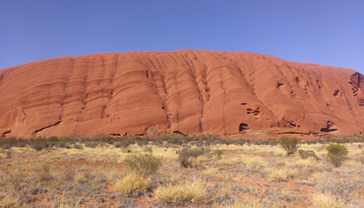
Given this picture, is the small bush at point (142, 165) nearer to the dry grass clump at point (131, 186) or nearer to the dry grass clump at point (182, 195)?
the dry grass clump at point (131, 186)

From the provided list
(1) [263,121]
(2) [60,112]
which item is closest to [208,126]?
(1) [263,121]

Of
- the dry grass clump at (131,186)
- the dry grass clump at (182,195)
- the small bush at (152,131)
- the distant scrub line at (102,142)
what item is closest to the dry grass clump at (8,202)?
the dry grass clump at (131,186)

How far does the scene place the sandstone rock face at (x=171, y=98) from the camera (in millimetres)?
43469

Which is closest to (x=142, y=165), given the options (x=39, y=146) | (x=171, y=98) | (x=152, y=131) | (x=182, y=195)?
(x=182, y=195)

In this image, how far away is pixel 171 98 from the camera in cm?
5003

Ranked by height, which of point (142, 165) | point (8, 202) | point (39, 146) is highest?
point (142, 165)

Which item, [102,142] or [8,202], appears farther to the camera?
[102,142]

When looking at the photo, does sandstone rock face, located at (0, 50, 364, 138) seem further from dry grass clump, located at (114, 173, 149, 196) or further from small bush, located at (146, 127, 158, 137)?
dry grass clump, located at (114, 173, 149, 196)

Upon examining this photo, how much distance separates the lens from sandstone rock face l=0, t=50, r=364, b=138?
143ft

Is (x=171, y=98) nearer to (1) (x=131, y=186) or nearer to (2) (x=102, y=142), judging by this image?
(2) (x=102, y=142)

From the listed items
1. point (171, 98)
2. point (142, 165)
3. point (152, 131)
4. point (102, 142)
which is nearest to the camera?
point (142, 165)

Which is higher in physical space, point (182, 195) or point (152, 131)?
point (152, 131)

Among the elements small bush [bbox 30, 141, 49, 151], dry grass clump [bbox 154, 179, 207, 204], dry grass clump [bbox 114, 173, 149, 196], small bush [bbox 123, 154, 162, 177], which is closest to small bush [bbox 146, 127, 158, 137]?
small bush [bbox 30, 141, 49, 151]

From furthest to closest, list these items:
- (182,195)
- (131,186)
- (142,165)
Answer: (142,165)
(131,186)
(182,195)
